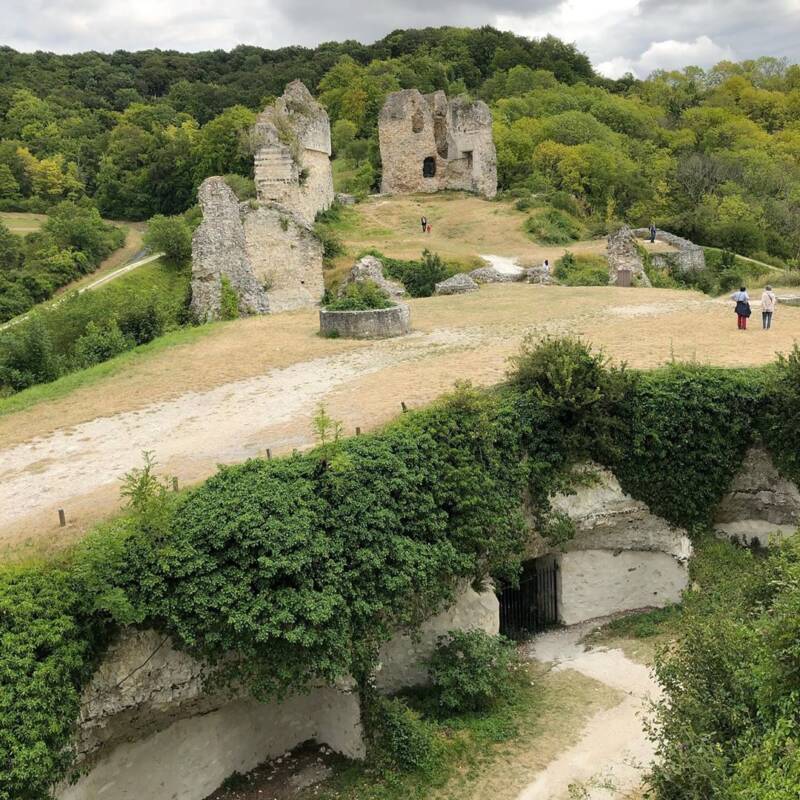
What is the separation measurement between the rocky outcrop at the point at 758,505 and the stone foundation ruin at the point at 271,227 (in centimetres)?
1526

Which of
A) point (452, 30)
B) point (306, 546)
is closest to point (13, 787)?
point (306, 546)

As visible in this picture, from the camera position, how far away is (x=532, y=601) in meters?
14.3

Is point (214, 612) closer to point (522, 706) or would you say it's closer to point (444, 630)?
point (444, 630)

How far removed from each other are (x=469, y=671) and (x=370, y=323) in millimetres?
10192

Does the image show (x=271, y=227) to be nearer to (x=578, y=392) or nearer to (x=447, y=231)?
(x=447, y=231)

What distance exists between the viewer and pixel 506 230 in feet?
121

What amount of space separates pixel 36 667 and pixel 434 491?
18.8ft

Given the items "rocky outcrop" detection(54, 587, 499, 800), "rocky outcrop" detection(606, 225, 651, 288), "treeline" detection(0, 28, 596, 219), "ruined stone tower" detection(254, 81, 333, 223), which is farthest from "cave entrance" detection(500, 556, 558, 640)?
"treeline" detection(0, 28, 596, 219)

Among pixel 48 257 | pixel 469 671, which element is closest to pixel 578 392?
pixel 469 671

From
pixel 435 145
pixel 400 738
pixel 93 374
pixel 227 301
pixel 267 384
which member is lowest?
pixel 400 738

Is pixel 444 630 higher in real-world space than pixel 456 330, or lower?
lower

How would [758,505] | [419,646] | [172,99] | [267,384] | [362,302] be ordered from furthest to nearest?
[172,99], [362,302], [267,384], [758,505], [419,646]

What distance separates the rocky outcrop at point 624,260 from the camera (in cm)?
2828

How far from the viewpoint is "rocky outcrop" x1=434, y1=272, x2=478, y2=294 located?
27.3m
